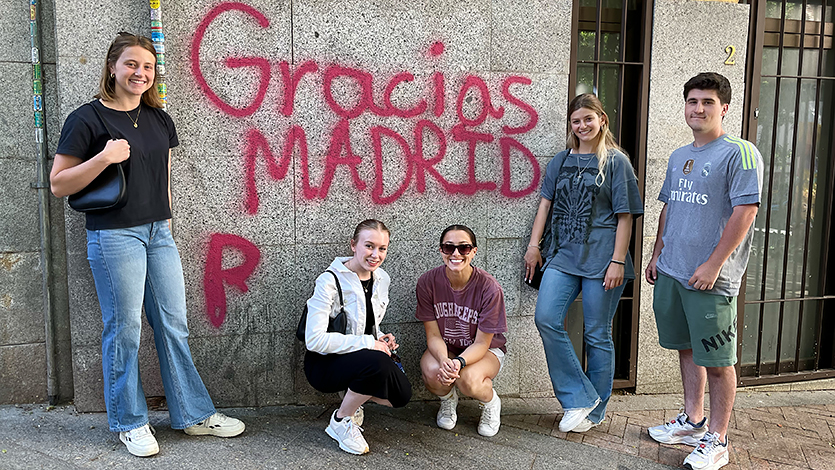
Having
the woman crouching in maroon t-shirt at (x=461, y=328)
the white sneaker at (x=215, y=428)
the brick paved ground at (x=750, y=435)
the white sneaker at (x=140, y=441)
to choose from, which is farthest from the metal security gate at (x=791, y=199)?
the white sneaker at (x=140, y=441)

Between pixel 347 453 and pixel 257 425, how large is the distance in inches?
25.1

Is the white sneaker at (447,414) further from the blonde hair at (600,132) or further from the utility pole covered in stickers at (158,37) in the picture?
the utility pole covered in stickers at (158,37)

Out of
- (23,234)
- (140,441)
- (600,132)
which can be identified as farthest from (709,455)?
(23,234)

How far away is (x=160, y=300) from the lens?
3279 mm

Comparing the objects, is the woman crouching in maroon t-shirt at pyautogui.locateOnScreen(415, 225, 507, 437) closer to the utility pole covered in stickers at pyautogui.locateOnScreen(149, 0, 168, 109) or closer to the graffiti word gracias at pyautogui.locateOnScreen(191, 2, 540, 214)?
the graffiti word gracias at pyautogui.locateOnScreen(191, 2, 540, 214)

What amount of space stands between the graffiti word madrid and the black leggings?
863mm

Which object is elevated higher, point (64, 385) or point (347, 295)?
point (347, 295)

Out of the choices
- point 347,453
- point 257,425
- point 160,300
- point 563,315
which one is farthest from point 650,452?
point 160,300

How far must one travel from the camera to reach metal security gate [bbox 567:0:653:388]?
13.7ft

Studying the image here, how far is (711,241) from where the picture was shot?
3.18 metres

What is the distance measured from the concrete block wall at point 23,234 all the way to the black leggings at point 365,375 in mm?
1715

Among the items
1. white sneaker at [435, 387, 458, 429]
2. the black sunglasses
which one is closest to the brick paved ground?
white sneaker at [435, 387, 458, 429]

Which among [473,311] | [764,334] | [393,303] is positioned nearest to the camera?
[473,311]

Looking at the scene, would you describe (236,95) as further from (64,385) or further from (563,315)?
(563,315)
